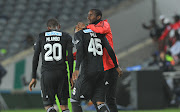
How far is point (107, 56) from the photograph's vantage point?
6.07 meters

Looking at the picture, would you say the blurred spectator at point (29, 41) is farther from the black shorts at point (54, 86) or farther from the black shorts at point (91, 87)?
the black shorts at point (91, 87)

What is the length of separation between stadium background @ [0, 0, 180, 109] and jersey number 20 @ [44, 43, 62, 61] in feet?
29.6

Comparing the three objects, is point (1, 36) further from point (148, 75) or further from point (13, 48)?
point (148, 75)

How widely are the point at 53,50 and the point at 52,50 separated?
Result: 0.02m

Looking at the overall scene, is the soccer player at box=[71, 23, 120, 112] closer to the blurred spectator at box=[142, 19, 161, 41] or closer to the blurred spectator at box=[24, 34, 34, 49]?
the blurred spectator at box=[142, 19, 161, 41]

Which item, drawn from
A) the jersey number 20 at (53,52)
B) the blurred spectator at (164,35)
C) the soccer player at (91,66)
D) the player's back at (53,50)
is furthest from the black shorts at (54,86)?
the blurred spectator at (164,35)

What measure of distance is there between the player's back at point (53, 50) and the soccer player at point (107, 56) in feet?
2.06

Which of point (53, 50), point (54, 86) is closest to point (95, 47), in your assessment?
point (53, 50)

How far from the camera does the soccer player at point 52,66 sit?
617cm

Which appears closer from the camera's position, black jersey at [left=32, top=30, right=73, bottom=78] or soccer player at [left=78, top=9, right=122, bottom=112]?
soccer player at [left=78, top=9, right=122, bottom=112]

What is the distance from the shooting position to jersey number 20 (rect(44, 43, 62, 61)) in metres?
6.16

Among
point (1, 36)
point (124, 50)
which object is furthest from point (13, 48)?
point (124, 50)

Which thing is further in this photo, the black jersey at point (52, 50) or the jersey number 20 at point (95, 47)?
the black jersey at point (52, 50)

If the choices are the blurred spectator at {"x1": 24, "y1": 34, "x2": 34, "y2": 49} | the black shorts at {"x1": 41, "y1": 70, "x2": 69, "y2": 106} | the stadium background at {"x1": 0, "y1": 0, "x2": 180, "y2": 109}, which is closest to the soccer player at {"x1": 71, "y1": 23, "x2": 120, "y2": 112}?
the black shorts at {"x1": 41, "y1": 70, "x2": 69, "y2": 106}
